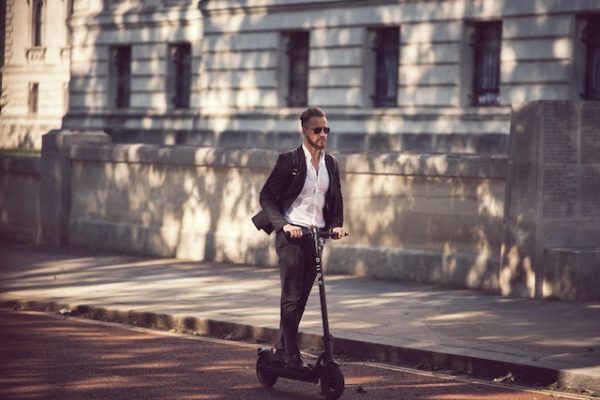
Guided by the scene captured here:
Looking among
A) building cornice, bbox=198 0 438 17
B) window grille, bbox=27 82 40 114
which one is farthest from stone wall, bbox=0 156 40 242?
window grille, bbox=27 82 40 114

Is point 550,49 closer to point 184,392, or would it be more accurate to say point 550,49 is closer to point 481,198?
point 481,198

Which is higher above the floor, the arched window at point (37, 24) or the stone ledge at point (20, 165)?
the arched window at point (37, 24)

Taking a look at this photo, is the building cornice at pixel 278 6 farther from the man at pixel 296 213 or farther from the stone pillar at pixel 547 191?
the man at pixel 296 213

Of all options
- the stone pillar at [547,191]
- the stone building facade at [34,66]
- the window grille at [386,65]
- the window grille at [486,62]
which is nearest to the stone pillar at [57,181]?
the stone pillar at [547,191]

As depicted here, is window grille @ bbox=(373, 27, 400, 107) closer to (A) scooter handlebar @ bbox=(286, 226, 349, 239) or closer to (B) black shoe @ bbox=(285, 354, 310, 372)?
(A) scooter handlebar @ bbox=(286, 226, 349, 239)

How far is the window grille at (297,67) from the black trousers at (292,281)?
29.3m

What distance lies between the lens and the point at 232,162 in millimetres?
18125

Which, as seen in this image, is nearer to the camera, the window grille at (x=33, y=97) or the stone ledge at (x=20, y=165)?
the stone ledge at (x=20, y=165)

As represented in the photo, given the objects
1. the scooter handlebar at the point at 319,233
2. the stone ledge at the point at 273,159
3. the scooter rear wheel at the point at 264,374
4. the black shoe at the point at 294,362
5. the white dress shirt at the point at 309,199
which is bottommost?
the scooter rear wheel at the point at 264,374

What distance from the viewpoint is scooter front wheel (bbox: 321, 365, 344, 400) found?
8750 mm

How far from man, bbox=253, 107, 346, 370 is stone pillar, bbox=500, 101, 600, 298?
5.52 meters

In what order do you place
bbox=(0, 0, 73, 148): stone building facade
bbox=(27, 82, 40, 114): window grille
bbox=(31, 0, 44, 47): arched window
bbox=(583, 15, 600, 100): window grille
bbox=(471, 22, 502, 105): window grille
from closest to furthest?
bbox=(583, 15, 600, 100): window grille, bbox=(471, 22, 502, 105): window grille, bbox=(0, 0, 73, 148): stone building facade, bbox=(31, 0, 44, 47): arched window, bbox=(27, 82, 40, 114): window grille

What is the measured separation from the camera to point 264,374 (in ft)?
31.0

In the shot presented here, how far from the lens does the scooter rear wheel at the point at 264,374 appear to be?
9391mm
